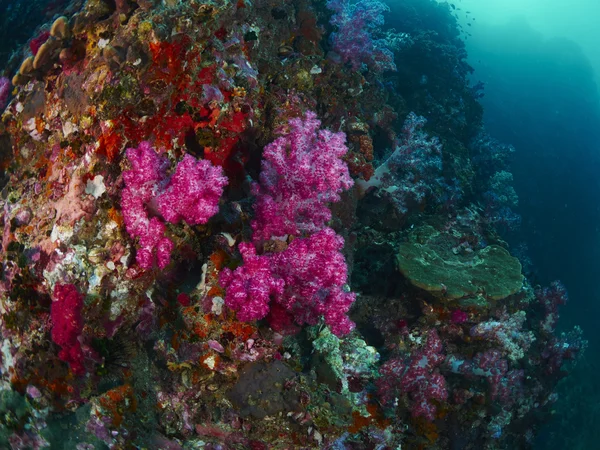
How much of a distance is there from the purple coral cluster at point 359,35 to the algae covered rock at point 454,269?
3.89 meters

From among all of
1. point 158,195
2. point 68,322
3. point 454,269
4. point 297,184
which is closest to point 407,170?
point 454,269

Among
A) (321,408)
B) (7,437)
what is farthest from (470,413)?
(7,437)

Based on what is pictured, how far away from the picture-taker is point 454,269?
265 inches

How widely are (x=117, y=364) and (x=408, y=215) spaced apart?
21.4 feet

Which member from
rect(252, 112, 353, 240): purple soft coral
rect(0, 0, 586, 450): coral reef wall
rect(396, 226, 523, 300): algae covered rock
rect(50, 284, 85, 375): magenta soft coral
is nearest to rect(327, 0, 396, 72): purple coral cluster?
rect(0, 0, 586, 450): coral reef wall

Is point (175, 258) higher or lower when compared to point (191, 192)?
lower

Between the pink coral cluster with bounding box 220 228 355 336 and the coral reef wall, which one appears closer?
the coral reef wall

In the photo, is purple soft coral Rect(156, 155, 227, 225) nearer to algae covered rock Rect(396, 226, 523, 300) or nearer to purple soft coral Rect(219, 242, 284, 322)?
purple soft coral Rect(219, 242, 284, 322)

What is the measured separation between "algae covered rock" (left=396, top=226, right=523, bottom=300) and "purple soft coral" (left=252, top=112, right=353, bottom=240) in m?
2.71

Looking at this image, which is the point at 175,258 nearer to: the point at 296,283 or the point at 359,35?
the point at 296,283

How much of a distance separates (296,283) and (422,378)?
2.73 meters

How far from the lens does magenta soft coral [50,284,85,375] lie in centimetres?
330

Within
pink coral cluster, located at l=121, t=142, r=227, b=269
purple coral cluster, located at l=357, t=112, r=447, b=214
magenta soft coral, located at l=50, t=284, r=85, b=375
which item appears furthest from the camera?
purple coral cluster, located at l=357, t=112, r=447, b=214

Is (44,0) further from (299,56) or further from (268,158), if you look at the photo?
(268,158)
